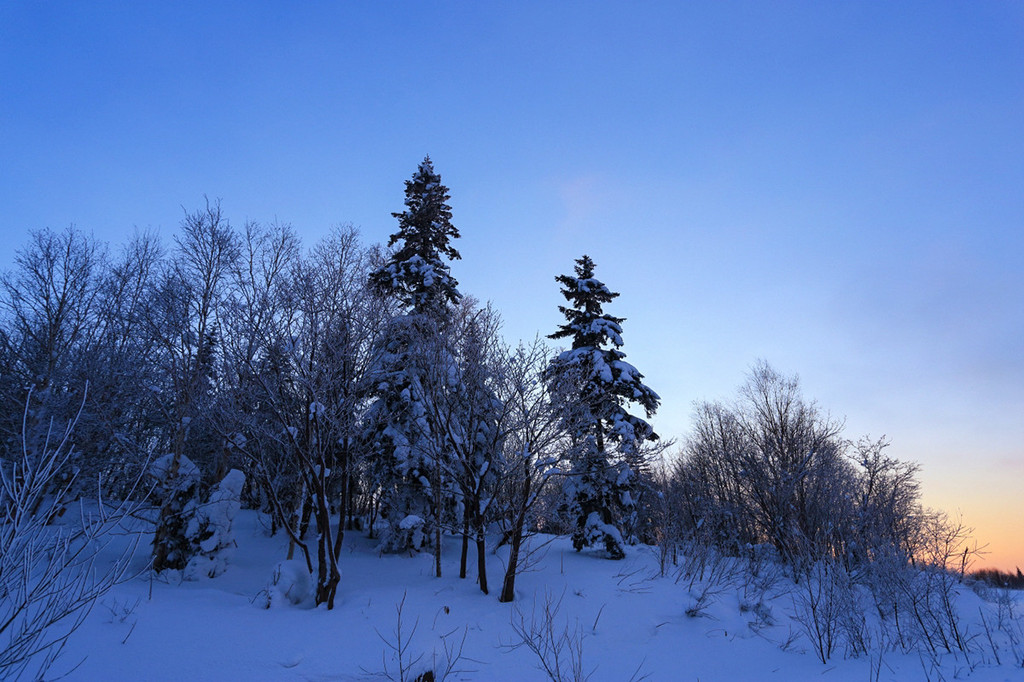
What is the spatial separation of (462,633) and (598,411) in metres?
9.41

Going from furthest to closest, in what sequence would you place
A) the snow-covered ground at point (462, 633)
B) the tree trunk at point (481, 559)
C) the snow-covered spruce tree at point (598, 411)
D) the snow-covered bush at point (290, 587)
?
the snow-covered spruce tree at point (598, 411) < the tree trunk at point (481, 559) < the snow-covered bush at point (290, 587) < the snow-covered ground at point (462, 633)

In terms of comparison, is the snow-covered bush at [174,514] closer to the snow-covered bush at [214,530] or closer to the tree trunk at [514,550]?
the snow-covered bush at [214,530]

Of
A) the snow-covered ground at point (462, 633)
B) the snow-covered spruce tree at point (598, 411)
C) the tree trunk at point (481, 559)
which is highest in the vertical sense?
the snow-covered spruce tree at point (598, 411)

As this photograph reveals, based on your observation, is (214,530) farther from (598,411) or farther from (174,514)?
(598,411)

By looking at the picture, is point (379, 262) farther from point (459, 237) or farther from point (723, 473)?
point (723, 473)

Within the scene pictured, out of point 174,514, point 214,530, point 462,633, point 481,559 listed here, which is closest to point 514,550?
point 481,559

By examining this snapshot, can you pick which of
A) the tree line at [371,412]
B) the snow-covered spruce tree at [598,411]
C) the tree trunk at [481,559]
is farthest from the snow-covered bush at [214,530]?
the snow-covered spruce tree at [598,411]

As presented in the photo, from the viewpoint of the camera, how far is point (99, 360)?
19.5 meters

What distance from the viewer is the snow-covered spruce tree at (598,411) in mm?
16547

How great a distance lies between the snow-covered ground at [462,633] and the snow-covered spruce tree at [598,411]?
111 inches

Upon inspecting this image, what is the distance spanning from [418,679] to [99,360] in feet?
60.6

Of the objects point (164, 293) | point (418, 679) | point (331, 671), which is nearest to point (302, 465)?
point (331, 671)

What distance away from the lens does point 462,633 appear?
10883 mm

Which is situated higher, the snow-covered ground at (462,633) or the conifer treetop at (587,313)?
the conifer treetop at (587,313)
